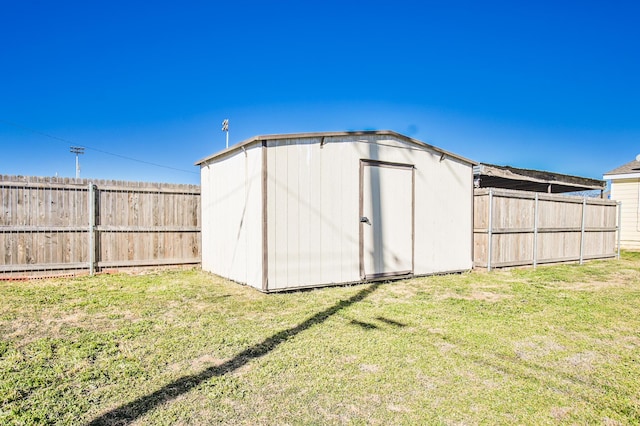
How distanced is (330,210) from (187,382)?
3.86m

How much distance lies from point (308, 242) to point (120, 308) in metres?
2.77

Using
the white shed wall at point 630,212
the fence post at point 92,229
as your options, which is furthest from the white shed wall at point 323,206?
the white shed wall at point 630,212

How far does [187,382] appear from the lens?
93.8 inches

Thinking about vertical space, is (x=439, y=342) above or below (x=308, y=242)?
below

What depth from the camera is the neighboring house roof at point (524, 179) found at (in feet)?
30.0

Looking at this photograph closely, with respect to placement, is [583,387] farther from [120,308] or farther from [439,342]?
[120,308]

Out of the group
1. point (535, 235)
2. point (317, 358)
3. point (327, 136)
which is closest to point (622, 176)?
point (535, 235)

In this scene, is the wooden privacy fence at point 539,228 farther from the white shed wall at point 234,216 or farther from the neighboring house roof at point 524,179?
the white shed wall at point 234,216

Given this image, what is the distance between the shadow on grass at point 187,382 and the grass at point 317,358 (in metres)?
0.01

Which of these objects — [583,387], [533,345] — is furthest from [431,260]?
[583,387]

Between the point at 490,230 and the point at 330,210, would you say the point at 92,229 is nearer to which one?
the point at 330,210

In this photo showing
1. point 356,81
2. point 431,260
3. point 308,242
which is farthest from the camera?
point 356,81

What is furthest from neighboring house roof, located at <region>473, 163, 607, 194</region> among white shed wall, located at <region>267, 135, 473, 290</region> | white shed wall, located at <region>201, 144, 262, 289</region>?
white shed wall, located at <region>201, 144, 262, 289</region>

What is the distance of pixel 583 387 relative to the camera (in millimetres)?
2348
